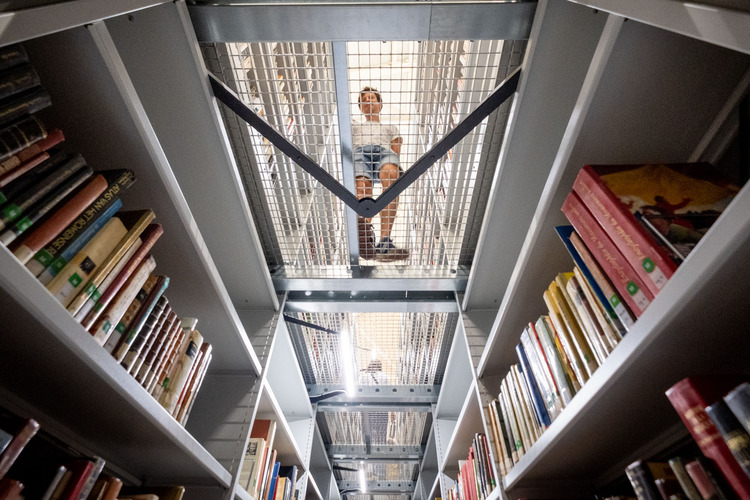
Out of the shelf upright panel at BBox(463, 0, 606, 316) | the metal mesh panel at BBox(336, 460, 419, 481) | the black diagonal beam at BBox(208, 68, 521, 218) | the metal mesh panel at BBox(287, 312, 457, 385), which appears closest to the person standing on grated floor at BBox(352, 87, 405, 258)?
the black diagonal beam at BBox(208, 68, 521, 218)

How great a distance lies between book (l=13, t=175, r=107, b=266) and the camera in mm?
553

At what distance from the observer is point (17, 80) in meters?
0.54

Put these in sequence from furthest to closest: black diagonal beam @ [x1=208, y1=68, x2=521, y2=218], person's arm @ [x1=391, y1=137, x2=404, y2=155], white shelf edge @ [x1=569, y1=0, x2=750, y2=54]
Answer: person's arm @ [x1=391, y1=137, x2=404, y2=155] < black diagonal beam @ [x1=208, y1=68, x2=521, y2=218] < white shelf edge @ [x1=569, y1=0, x2=750, y2=54]

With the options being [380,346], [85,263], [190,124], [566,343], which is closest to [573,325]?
[566,343]

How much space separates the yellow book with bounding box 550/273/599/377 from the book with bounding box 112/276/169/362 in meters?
0.97

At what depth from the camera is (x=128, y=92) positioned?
0.72 metres

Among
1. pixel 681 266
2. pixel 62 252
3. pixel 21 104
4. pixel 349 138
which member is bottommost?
pixel 681 266

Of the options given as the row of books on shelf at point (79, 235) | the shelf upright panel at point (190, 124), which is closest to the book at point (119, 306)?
the row of books on shelf at point (79, 235)

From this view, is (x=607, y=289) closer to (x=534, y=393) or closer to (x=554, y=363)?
(x=554, y=363)

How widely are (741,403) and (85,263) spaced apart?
1.00 metres

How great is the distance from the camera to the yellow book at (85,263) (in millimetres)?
593

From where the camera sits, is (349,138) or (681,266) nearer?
(681,266)

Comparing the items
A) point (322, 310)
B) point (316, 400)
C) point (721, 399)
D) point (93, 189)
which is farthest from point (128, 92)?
point (316, 400)

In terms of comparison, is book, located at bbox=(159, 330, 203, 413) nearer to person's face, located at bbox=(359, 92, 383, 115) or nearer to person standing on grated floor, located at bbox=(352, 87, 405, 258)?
person standing on grated floor, located at bbox=(352, 87, 405, 258)
